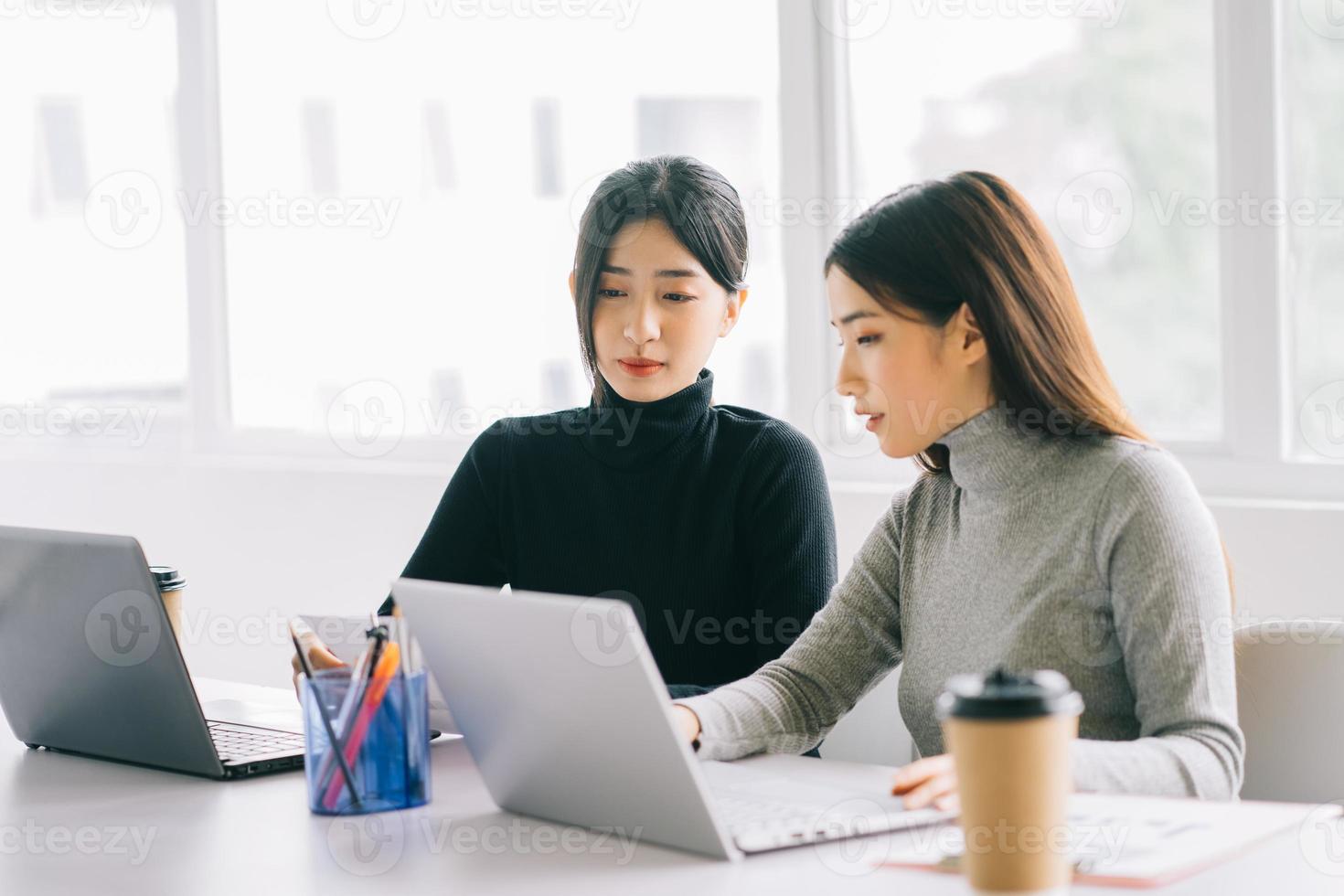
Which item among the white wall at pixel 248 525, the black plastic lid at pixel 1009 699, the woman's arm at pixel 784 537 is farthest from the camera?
the white wall at pixel 248 525

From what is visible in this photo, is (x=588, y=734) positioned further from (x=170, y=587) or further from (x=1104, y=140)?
(x=1104, y=140)

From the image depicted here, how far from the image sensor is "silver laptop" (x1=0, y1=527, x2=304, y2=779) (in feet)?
4.60

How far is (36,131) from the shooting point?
4.20 meters

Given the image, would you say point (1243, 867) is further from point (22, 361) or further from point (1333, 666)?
point (22, 361)

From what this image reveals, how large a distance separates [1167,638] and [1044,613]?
0.15m

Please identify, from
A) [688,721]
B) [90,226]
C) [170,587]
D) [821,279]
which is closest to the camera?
[688,721]

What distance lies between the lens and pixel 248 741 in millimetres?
1572

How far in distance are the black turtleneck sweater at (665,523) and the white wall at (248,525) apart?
0.78 metres

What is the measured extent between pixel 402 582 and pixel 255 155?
2.82 metres

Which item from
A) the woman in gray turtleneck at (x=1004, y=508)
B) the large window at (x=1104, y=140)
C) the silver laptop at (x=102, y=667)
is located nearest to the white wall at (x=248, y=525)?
the large window at (x=1104, y=140)

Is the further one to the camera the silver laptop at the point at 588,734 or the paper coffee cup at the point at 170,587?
the paper coffee cup at the point at 170,587

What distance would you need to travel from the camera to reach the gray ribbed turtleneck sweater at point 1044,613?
4.22ft

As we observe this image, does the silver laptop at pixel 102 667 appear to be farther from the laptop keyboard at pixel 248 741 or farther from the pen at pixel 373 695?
the pen at pixel 373 695

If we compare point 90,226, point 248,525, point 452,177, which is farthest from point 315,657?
point 90,226
